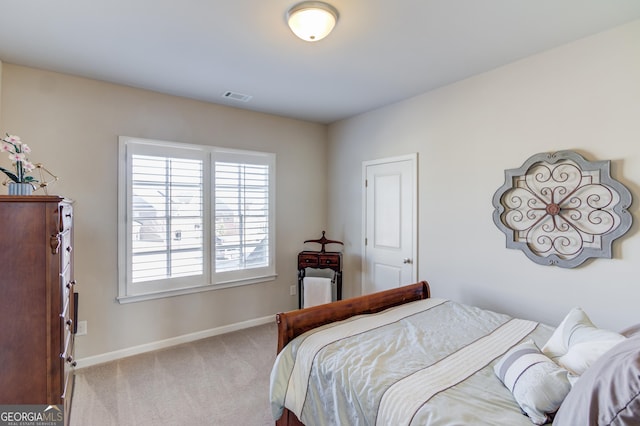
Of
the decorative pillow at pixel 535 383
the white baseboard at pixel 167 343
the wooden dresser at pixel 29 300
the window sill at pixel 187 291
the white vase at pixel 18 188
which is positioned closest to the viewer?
the decorative pillow at pixel 535 383

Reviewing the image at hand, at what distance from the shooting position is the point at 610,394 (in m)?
0.90

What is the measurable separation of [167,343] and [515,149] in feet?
12.9

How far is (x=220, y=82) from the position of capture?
305 cm

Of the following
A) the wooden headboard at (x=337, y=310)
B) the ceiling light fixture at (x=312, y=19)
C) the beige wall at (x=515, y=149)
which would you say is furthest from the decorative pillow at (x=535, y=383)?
the ceiling light fixture at (x=312, y=19)

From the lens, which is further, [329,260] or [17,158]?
[329,260]

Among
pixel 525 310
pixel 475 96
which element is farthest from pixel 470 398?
pixel 475 96

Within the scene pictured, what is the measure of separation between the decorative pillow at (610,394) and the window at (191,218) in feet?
10.9

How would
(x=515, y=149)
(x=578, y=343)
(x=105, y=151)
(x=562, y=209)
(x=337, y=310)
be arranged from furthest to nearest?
(x=105, y=151) < (x=515, y=149) < (x=562, y=209) < (x=337, y=310) < (x=578, y=343)

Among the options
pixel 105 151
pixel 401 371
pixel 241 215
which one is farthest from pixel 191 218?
pixel 401 371

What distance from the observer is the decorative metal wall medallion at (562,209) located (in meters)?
2.16

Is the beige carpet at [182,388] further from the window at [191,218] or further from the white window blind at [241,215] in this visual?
the white window blind at [241,215]

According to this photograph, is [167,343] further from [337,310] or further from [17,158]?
[17,158]

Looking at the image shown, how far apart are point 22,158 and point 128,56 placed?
1253 millimetres

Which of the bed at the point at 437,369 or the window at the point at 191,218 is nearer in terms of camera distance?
the bed at the point at 437,369
